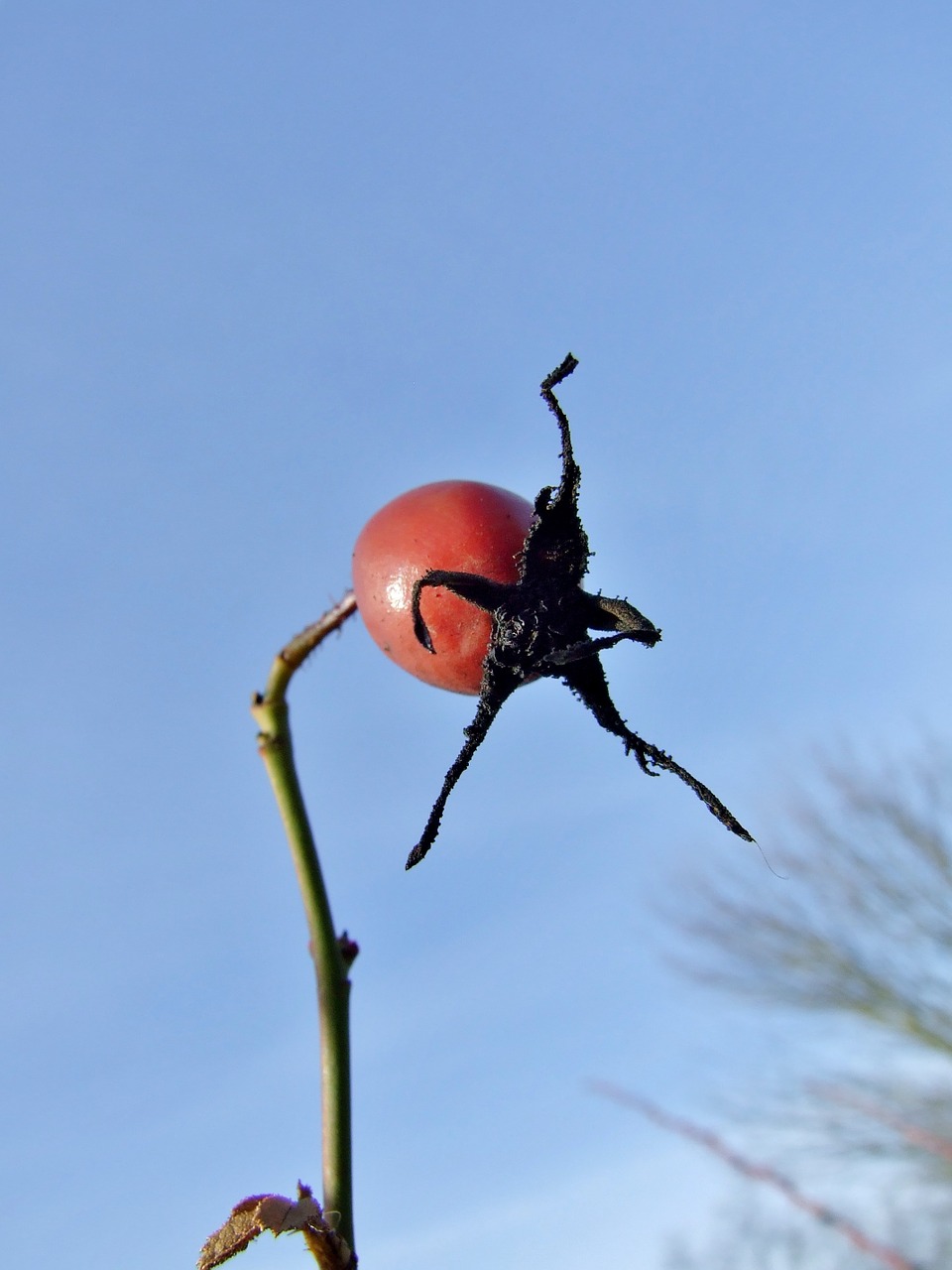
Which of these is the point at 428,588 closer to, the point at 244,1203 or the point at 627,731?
the point at 627,731

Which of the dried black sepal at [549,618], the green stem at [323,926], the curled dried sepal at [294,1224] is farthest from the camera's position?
the dried black sepal at [549,618]

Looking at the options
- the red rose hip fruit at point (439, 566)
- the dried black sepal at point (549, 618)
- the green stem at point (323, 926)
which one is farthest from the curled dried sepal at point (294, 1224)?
the red rose hip fruit at point (439, 566)

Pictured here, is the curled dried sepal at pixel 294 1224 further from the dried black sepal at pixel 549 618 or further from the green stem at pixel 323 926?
the dried black sepal at pixel 549 618

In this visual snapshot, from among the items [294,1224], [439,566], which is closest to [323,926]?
[294,1224]

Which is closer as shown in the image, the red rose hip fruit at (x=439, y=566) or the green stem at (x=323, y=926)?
the green stem at (x=323, y=926)

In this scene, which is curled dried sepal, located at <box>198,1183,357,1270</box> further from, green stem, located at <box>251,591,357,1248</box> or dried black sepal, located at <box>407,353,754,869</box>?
dried black sepal, located at <box>407,353,754,869</box>

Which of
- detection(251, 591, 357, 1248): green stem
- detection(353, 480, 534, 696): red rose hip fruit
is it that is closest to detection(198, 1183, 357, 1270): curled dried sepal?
detection(251, 591, 357, 1248): green stem
